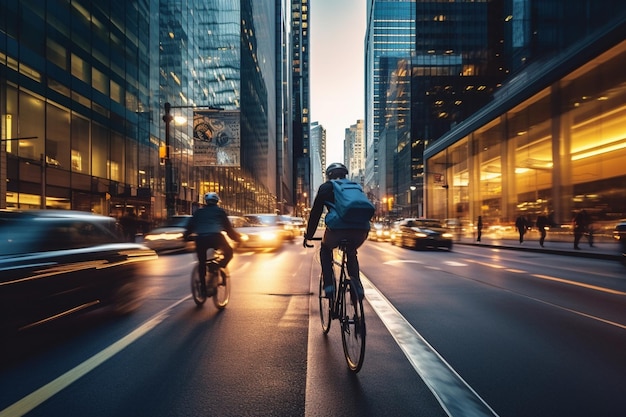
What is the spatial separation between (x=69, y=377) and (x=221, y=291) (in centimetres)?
307

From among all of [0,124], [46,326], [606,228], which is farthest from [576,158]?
[0,124]

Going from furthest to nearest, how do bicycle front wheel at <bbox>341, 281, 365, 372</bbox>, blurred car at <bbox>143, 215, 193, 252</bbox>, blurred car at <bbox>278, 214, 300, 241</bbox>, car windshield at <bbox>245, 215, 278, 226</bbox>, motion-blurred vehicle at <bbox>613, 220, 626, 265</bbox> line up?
blurred car at <bbox>278, 214, 300, 241</bbox>, car windshield at <bbox>245, 215, 278, 226</bbox>, blurred car at <bbox>143, 215, 193, 252</bbox>, motion-blurred vehicle at <bbox>613, 220, 626, 265</bbox>, bicycle front wheel at <bbox>341, 281, 365, 372</bbox>

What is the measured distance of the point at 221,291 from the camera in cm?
638

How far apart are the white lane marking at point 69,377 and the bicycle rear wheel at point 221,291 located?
1.24 m

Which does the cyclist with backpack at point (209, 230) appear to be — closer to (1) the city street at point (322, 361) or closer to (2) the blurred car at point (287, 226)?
(1) the city street at point (322, 361)

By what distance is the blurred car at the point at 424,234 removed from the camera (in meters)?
19.4

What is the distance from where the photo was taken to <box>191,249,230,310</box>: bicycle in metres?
6.31

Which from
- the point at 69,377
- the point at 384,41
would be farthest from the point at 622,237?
the point at 384,41

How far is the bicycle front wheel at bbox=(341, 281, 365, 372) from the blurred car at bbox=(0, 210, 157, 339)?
3151mm

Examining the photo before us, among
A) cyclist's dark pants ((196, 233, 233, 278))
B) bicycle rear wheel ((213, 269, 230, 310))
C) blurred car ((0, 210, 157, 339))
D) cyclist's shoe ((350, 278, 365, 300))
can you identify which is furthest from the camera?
cyclist's dark pants ((196, 233, 233, 278))

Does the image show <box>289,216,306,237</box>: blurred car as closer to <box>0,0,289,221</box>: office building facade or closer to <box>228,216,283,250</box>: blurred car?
<box>0,0,289,221</box>: office building facade

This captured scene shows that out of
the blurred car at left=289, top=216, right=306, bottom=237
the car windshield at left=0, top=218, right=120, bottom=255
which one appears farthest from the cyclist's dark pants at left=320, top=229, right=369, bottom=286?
the blurred car at left=289, top=216, right=306, bottom=237

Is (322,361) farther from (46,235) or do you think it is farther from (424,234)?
(424,234)

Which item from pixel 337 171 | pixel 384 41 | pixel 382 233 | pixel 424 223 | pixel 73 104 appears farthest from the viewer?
pixel 384 41
